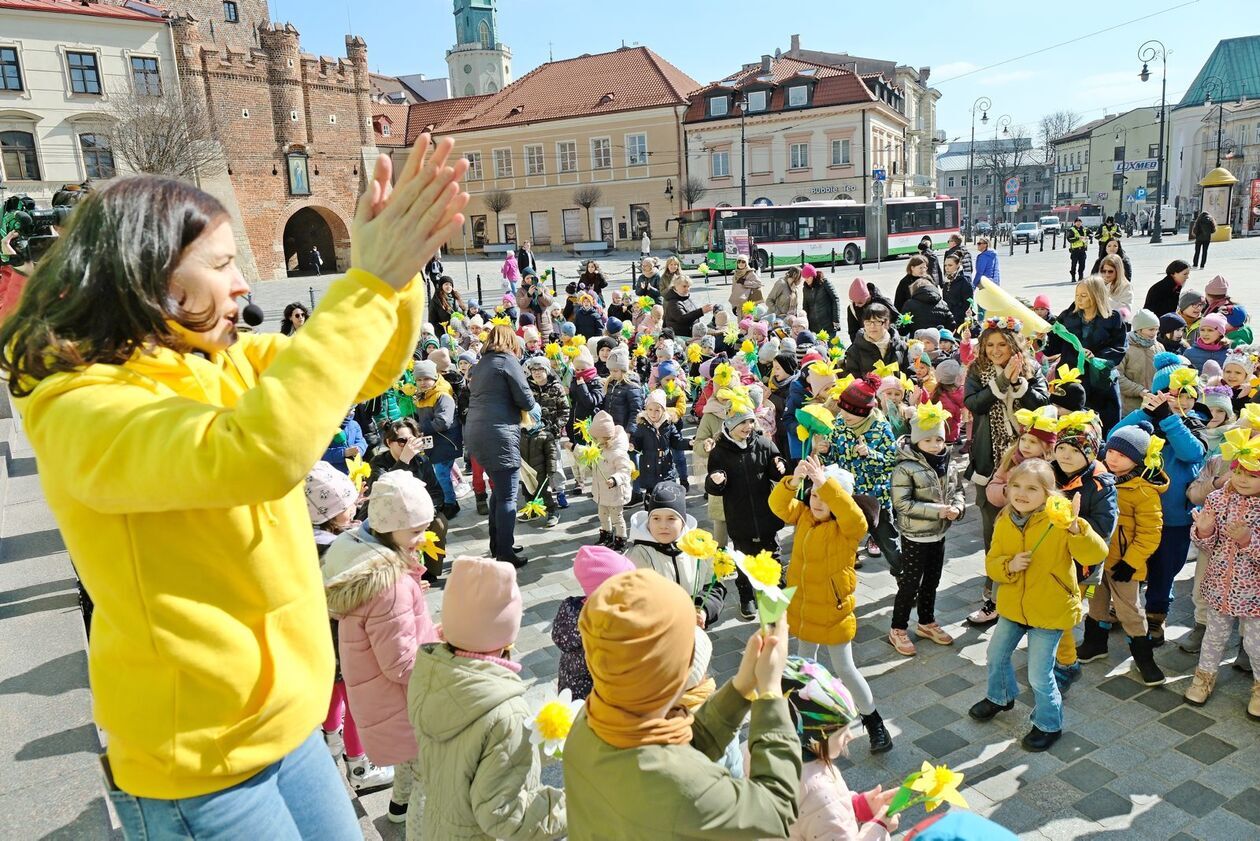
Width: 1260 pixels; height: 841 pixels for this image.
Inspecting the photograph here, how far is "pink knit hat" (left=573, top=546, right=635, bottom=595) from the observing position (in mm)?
3418

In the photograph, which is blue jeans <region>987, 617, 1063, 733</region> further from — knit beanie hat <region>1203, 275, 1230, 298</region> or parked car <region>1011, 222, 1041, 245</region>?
parked car <region>1011, 222, 1041, 245</region>

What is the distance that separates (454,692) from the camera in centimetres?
269

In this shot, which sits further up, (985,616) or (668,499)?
(668,499)

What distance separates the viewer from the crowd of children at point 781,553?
2055 mm

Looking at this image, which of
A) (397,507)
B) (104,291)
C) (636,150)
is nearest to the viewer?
(104,291)

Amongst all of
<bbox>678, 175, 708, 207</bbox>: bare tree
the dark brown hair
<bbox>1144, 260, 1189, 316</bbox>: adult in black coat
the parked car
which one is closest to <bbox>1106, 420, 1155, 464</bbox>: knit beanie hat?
the dark brown hair

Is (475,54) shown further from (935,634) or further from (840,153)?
(935,634)

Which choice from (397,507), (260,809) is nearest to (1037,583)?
(397,507)

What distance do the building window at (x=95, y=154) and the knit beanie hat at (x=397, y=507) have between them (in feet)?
120

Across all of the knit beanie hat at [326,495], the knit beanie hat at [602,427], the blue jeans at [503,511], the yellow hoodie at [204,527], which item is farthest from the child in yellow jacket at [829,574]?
the yellow hoodie at [204,527]

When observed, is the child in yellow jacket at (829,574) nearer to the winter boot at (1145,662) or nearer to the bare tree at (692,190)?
the winter boot at (1145,662)

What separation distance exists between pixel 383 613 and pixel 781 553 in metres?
4.05

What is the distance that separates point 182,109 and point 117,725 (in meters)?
34.9

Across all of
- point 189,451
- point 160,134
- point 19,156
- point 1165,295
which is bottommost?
point 1165,295
